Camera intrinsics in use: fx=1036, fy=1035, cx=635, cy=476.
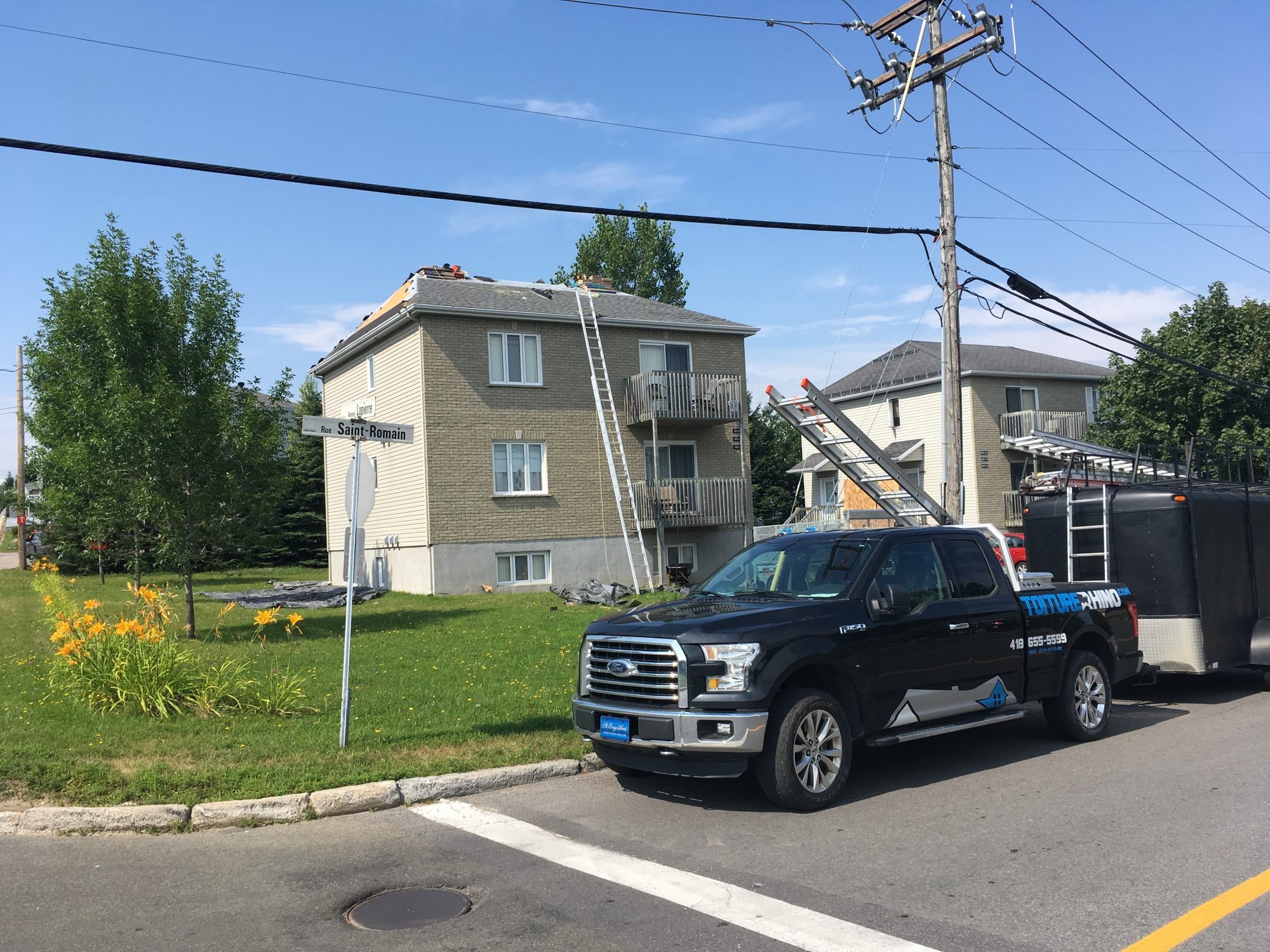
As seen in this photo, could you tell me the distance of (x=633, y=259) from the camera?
5406 cm

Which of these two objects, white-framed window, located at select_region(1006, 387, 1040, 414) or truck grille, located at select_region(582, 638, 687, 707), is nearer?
truck grille, located at select_region(582, 638, 687, 707)

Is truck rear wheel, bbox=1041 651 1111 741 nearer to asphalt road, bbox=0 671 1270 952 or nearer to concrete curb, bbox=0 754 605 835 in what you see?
asphalt road, bbox=0 671 1270 952

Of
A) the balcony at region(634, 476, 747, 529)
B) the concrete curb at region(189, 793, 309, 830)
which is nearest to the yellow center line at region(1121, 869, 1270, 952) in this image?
the concrete curb at region(189, 793, 309, 830)

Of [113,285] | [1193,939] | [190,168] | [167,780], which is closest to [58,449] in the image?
[113,285]

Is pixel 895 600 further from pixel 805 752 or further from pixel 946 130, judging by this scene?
pixel 946 130

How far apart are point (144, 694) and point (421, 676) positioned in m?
3.22

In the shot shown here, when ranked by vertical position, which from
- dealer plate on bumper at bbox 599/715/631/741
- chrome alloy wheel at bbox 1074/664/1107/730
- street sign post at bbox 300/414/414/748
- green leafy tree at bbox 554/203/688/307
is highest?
green leafy tree at bbox 554/203/688/307

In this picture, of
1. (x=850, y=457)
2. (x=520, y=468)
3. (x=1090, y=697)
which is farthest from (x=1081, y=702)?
(x=520, y=468)

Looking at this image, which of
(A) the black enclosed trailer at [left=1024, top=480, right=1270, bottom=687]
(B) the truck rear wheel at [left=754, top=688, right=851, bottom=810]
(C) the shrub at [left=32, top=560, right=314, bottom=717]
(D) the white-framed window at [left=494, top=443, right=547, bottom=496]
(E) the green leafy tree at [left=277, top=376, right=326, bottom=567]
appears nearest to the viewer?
(B) the truck rear wheel at [left=754, top=688, right=851, bottom=810]

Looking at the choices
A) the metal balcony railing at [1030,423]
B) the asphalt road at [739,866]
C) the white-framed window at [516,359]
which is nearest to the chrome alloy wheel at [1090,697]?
the asphalt road at [739,866]

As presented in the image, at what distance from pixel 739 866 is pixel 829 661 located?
1.77m

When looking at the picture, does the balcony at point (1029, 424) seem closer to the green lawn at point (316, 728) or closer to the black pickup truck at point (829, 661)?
the green lawn at point (316, 728)

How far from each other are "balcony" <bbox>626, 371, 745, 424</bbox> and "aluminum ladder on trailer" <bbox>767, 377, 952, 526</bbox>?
350 inches

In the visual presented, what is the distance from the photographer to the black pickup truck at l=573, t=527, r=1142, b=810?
679 centimetres
